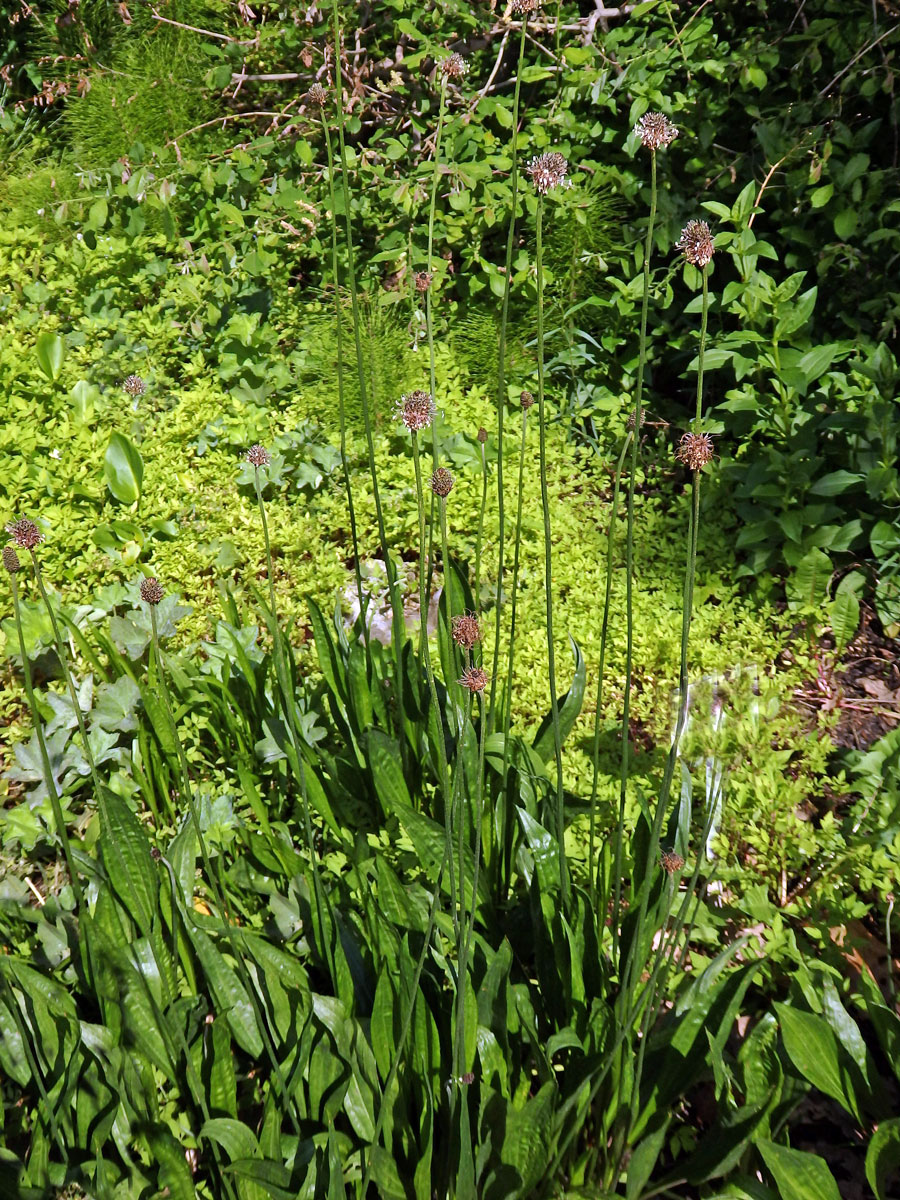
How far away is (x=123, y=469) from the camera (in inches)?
126

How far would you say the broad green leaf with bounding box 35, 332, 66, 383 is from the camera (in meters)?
3.63

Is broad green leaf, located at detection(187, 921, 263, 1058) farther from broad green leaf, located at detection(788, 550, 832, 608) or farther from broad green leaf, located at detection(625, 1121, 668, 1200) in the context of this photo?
broad green leaf, located at detection(788, 550, 832, 608)

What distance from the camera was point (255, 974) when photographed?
1721 mm

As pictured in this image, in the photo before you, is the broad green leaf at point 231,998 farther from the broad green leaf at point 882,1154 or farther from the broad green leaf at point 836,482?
the broad green leaf at point 836,482

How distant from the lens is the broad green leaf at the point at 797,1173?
142cm

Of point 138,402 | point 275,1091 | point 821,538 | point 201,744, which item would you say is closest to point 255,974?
point 275,1091

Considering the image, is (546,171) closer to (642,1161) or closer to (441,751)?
(441,751)

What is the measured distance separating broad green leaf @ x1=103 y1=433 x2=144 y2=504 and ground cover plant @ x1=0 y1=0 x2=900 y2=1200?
16mm

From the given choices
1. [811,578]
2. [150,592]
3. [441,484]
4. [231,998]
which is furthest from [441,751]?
[811,578]

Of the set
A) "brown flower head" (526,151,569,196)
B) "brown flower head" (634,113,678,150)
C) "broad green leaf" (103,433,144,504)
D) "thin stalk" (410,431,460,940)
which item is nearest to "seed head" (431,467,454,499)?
"thin stalk" (410,431,460,940)

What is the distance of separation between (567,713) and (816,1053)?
0.82 meters

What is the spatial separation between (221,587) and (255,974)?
142 cm

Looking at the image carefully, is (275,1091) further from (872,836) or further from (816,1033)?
(872,836)

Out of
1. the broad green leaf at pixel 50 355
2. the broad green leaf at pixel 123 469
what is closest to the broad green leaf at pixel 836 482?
the broad green leaf at pixel 123 469
